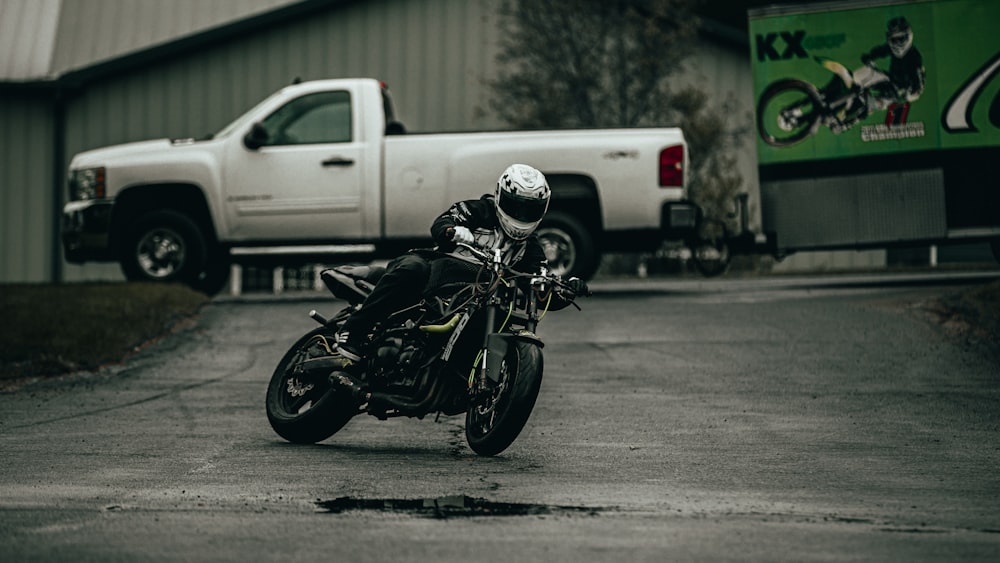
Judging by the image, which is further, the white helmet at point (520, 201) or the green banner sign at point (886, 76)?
the green banner sign at point (886, 76)

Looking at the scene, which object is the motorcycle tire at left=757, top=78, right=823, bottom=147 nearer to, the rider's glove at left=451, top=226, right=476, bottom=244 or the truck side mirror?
the truck side mirror

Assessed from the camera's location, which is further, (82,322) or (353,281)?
(82,322)

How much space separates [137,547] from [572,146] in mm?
11564

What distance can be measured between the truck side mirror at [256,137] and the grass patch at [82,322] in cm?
171

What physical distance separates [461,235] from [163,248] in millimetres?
9836

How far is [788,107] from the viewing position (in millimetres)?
18953

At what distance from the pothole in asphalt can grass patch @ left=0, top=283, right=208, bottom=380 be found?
675 cm

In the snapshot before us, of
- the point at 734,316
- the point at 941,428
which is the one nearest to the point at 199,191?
the point at 734,316

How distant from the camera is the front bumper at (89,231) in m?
18.0

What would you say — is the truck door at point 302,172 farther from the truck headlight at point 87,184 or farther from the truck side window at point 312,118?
the truck headlight at point 87,184

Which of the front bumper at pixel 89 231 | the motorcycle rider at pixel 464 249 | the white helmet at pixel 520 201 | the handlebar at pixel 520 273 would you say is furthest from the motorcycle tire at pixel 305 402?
the front bumper at pixel 89 231

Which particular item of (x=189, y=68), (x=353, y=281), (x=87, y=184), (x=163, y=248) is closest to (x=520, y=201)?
(x=353, y=281)

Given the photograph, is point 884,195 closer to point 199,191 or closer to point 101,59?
point 199,191

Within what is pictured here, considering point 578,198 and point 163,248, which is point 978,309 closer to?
point 578,198
